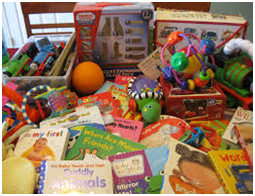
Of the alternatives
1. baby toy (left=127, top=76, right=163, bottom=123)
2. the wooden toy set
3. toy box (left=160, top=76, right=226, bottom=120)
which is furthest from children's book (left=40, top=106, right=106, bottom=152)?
toy box (left=160, top=76, right=226, bottom=120)

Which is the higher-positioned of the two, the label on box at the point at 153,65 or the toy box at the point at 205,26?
the toy box at the point at 205,26

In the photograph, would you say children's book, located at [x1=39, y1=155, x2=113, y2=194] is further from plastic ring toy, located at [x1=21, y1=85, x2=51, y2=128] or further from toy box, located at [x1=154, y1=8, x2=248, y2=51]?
toy box, located at [x1=154, y1=8, x2=248, y2=51]

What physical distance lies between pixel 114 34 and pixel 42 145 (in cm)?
47

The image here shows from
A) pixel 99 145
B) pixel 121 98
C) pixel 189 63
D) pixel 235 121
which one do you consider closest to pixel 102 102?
pixel 121 98

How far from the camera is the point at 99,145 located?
0.62 m

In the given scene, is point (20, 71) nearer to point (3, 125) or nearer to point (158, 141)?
point (3, 125)

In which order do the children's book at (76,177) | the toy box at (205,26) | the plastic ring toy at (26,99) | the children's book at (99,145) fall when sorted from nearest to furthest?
the children's book at (76,177) < the children's book at (99,145) < the plastic ring toy at (26,99) < the toy box at (205,26)

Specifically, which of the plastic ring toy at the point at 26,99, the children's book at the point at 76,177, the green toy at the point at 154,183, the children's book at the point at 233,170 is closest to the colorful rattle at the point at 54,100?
the plastic ring toy at the point at 26,99

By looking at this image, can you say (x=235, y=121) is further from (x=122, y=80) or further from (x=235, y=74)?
(x=122, y=80)

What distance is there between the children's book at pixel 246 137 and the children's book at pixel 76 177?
34cm

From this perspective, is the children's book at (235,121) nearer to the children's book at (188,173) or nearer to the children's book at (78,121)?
the children's book at (188,173)

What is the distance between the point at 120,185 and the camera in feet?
1.73

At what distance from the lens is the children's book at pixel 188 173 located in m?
0.51

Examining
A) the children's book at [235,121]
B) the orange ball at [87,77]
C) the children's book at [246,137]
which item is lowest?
the children's book at [235,121]
